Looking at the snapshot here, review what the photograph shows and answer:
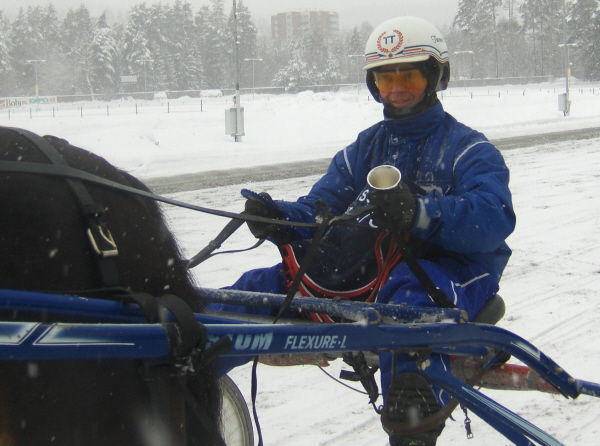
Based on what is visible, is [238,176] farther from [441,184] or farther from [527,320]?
[441,184]

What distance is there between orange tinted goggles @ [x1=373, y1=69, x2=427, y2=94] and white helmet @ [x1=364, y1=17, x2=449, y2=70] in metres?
0.08

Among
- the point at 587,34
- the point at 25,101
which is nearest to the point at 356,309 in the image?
the point at 25,101

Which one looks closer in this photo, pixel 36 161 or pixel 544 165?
pixel 36 161

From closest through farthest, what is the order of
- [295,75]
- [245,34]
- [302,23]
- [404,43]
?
[404,43] → [245,34] → [295,75] → [302,23]

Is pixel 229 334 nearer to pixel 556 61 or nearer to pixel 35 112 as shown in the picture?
pixel 35 112

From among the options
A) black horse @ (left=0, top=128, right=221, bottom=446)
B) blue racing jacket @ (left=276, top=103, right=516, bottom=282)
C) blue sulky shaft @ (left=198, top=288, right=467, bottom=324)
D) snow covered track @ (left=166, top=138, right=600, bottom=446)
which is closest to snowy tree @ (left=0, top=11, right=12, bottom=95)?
snow covered track @ (left=166, top=138, right=600, bottom=446)

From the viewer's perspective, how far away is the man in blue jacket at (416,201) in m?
2.17

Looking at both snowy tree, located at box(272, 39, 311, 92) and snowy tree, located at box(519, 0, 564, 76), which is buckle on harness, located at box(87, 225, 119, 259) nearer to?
snowy tree, located at box(272, 39, 311, 92)

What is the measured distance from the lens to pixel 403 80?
2.73 metres

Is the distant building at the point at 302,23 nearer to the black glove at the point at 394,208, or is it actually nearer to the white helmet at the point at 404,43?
the white helmet at the point at 404,43

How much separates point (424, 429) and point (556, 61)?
7358 cm

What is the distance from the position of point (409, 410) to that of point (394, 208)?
2.07ft

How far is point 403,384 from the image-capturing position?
210cm

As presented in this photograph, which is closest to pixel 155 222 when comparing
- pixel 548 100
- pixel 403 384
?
pixel 403 384
